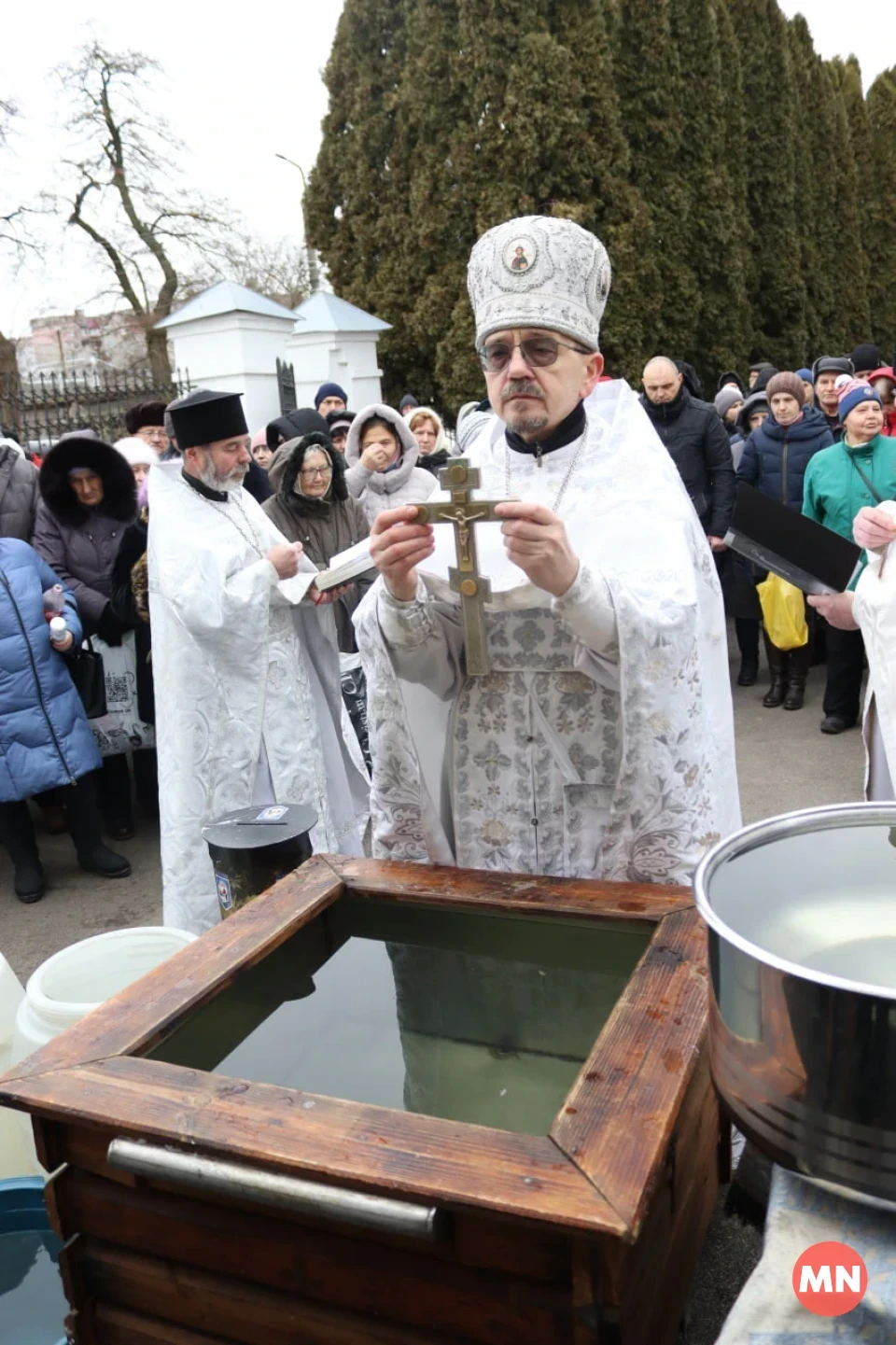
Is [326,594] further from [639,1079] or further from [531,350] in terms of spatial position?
[639,1079]

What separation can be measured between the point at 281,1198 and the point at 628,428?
1.57 meters

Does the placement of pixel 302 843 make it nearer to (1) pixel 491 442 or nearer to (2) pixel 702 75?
(1) pixel 491 442

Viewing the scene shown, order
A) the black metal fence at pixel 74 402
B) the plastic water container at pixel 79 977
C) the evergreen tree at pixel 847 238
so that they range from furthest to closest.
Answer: the evergreen tree at pixel 847 238, the black metal fence at pixel 74 402, the plastic water container at pixel 79 977

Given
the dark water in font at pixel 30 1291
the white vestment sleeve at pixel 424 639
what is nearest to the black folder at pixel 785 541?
the white vestment sleeve at pixel 424 639

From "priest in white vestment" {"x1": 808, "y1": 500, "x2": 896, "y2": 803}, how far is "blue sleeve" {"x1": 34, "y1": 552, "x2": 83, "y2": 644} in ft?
10.2

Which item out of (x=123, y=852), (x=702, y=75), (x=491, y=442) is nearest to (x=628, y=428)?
(x=491, y=442)

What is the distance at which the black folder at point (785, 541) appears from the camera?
98.3 inches

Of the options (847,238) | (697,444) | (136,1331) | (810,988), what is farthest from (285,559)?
(847,238)

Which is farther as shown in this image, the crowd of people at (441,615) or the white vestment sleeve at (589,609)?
the crowd of people at (441,615)

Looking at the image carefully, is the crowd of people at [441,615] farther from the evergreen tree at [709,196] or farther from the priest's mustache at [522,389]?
the evergreen tree at [709,196]

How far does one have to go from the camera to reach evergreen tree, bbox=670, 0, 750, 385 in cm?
1684

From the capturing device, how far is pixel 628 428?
2219 mm

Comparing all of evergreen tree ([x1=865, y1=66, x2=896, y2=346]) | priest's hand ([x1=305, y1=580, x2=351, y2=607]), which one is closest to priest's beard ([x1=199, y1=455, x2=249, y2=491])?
priest's hand ([x1=305, y1=580, x2=351, y2=607])

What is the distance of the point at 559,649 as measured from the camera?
2.12 m
